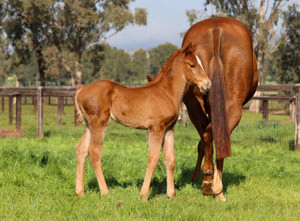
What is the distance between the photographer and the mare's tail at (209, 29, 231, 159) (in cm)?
425

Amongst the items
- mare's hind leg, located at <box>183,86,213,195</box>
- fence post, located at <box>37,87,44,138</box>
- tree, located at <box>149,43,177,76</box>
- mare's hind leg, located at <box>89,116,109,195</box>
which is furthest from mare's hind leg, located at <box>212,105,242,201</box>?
tree, located at <box>149,43,177,76</box>

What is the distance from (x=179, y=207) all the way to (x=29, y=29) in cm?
3397

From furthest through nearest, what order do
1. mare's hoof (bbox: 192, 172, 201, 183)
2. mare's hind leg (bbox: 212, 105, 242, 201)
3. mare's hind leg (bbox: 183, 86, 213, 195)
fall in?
mare's hoof (bbox: 192, 172, 201, 183) → mare's hind leg (bbox: 183, 86, 213, 195) → mare's hind leg (bbox: 212, 105, 242, 201)

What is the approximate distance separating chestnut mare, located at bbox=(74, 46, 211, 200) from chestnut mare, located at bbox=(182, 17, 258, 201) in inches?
18.6

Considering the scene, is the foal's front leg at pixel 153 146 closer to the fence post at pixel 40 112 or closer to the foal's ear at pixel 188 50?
the foal's ear at pixel 188 50

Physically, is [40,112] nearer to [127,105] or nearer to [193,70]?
[127,105]

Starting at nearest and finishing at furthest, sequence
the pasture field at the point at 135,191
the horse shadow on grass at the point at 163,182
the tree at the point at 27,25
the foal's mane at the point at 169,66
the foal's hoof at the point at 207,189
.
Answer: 1. the pasture field at the point at 135,191
2. the foal's mane at the point at 169,66
3. the foal's hoof at the point at 207,189
4. the horse shadow on grass at the point at 163,182
5. the tree at the point at 27,25

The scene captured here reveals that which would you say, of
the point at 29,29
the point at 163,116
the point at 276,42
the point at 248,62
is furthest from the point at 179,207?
the point at 29,29

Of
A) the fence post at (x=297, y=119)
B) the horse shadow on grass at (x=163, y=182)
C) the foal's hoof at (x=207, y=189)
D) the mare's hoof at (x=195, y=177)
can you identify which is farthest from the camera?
the fence post at (x=297, y=119)

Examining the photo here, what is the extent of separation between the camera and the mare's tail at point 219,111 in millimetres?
4246

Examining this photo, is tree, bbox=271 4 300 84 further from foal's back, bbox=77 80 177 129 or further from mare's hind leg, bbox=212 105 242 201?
foal's back, bbox=77 80 177 129

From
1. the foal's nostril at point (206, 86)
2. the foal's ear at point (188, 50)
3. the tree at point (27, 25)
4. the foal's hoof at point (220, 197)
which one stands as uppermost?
the tree at point (27, 25)

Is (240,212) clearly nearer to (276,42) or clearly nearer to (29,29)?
(276,42)

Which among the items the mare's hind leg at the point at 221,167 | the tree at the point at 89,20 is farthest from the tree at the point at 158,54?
the mare's hind leg at the point at 221,167
